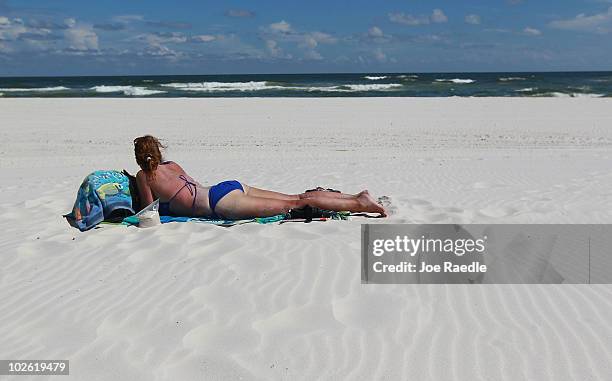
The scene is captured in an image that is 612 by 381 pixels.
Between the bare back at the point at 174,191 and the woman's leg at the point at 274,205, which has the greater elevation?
the bare back at the point at 174,191

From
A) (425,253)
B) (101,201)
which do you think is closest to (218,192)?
(101,201)

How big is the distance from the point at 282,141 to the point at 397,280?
1090 cm

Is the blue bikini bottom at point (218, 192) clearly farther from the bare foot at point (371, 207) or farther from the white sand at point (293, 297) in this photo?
the bare foot at point (371, 207)

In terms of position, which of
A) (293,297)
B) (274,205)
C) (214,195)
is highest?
(214,195)

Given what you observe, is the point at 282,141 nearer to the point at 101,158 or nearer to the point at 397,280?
the point at 101,158

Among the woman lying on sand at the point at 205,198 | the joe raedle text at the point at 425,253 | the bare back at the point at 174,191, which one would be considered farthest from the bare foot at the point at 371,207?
the bare back at the point at 174,191

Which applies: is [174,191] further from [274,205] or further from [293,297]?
[293,297]

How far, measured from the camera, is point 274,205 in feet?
19.7

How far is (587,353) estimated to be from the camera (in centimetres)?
308

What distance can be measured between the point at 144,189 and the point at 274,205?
4.20ft

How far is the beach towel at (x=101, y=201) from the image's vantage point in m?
5.77

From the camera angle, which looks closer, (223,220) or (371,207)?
(223,220)

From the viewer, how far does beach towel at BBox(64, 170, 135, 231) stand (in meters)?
5.77

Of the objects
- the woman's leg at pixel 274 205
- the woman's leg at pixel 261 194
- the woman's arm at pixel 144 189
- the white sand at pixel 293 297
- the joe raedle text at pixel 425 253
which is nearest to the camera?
the white sand at pixel 293 297
